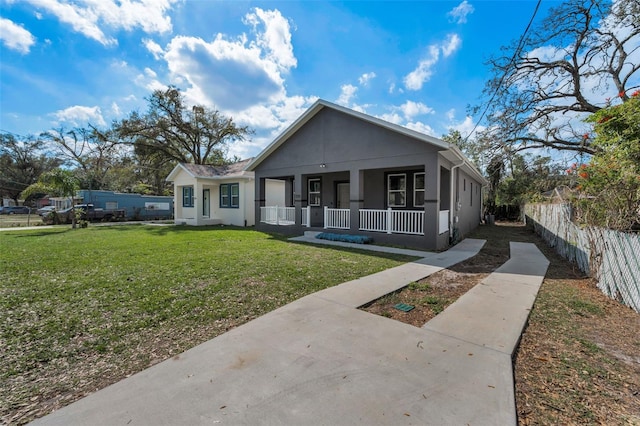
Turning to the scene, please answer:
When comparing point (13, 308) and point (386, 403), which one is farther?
point (13, 308)

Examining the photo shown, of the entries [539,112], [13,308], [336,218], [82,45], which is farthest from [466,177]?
[82,45]

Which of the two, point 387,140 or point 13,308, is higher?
point 387,140

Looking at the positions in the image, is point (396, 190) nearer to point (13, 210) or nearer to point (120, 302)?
point (120, 302)

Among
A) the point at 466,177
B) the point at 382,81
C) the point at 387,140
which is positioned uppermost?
the point at 382,81

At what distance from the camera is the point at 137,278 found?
5.52 meters

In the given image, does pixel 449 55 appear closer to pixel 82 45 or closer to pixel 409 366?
pixel 409 366

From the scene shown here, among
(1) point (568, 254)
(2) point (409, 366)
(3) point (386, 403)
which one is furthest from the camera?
(1) point (568, 254)

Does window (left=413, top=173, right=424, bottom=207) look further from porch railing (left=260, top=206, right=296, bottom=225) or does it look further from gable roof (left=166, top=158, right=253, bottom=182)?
gable roof (left=166, top=158, right=253, bottom=182)

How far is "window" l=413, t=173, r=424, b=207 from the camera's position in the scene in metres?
11.1

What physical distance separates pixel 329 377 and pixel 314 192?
12.2m

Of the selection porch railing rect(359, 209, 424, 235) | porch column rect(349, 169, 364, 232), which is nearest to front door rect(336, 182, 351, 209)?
porch column rect(349, 169, 364, 232)

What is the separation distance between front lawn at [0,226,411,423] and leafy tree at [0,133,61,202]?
4652cm

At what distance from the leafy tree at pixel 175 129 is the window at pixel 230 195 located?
1144 centimetres

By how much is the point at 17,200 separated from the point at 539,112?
66.1m
